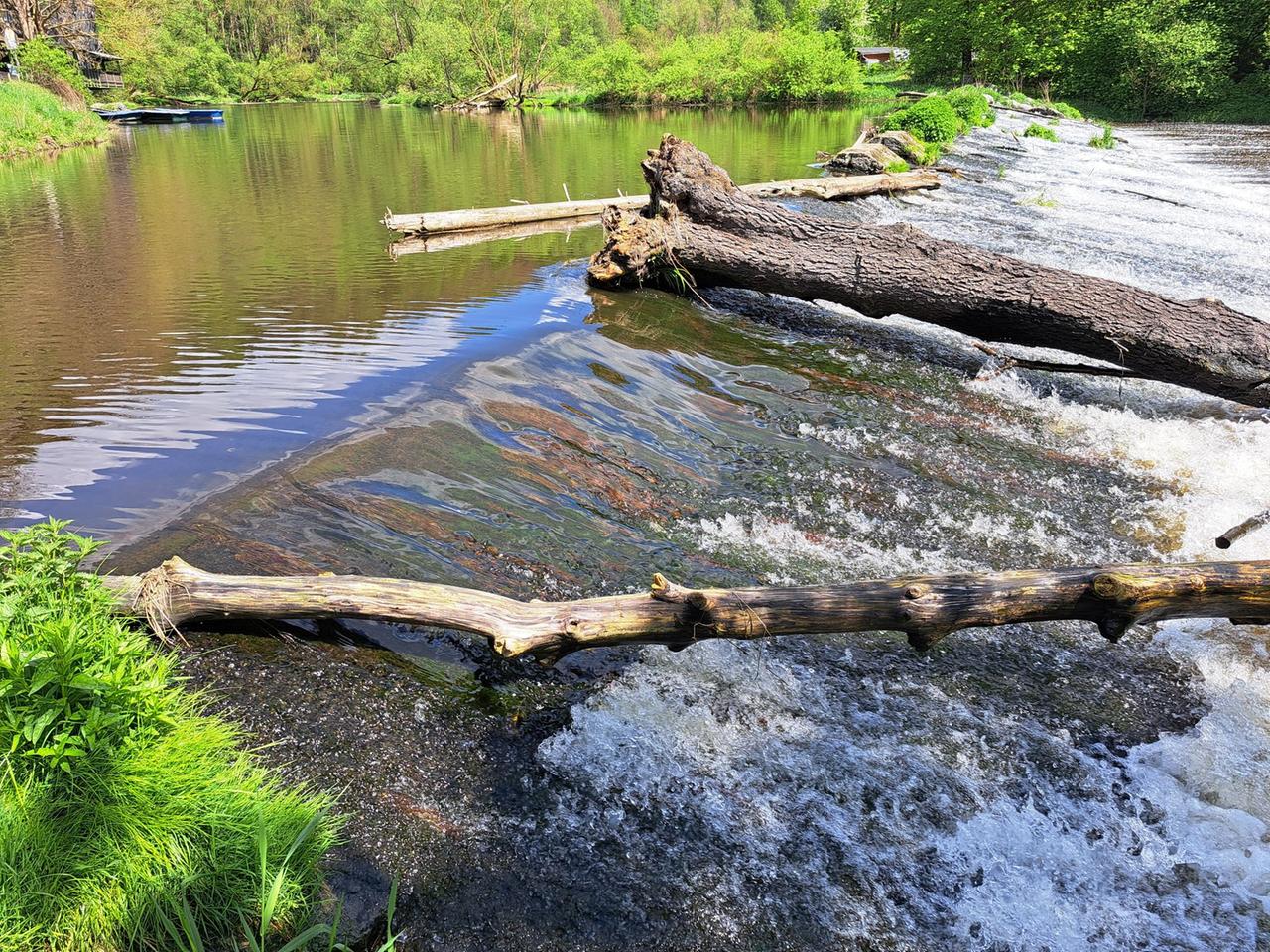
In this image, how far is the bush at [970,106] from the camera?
29453 millimetres

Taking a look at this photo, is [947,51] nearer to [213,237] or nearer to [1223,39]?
[1223,39]

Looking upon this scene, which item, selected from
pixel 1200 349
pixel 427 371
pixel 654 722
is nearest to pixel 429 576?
pixel 654 722

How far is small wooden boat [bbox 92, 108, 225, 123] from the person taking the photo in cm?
4272

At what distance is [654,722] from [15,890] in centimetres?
220

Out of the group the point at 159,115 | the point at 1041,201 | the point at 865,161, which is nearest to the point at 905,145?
the point at 865,161

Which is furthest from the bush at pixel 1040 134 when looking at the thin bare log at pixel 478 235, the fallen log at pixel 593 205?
the thin bare log at pixel 478 235

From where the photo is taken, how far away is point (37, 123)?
87.5 feet

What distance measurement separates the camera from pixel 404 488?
5.02 m

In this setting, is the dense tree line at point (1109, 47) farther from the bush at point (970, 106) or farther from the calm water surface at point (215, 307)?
the calm water surface at point (215, 307)

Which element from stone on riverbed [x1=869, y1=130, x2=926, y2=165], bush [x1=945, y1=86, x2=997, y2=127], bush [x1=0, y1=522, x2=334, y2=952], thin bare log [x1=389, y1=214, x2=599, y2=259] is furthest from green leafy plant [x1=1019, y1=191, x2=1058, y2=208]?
bush [x1=0, y1=522, x2=334, y2=952]

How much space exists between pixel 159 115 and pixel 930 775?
183ft

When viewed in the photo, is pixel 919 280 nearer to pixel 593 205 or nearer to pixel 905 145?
pixel 593 205

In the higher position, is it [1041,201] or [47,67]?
[47,67]

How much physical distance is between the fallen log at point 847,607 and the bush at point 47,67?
41.9 metres
